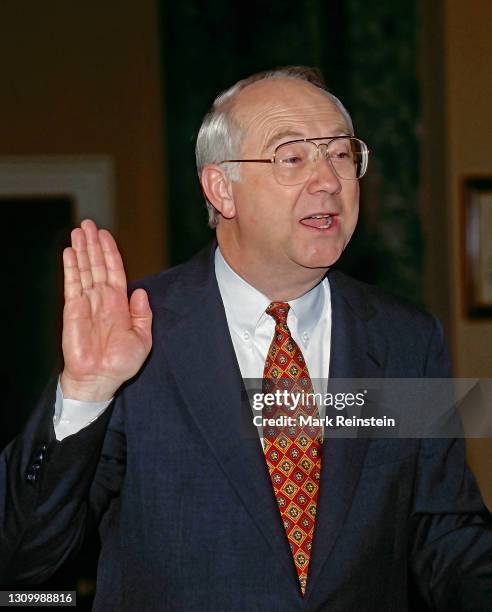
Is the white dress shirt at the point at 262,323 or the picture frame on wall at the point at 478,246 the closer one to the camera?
the white dress shirt at the point at 262,323

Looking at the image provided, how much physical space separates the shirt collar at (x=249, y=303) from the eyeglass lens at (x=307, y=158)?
201 mm

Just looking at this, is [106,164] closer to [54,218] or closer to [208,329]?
[54,218]

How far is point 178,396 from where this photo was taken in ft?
4.45

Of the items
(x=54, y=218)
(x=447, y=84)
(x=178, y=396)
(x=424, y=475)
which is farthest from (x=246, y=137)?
(x=54, y=218)

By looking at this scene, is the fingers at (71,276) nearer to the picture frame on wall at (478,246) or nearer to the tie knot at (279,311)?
the tie knot at (279,311)

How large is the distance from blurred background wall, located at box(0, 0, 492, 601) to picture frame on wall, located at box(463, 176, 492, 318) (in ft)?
0.53

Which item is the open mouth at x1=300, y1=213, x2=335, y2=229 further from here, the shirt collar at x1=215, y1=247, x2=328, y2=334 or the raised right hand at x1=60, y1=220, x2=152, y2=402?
the raised right hand at x1=60, y1=220, x2=152, y2=402

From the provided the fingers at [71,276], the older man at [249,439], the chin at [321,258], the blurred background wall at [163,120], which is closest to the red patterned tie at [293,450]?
the older man at [249,439]

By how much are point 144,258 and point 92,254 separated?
8.28ft

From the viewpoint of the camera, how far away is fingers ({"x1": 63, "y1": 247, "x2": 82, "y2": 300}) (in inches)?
50.8

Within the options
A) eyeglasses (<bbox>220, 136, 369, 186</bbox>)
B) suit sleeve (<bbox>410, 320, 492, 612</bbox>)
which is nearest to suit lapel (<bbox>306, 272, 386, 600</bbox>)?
suit sleeve (<bbox>410, 320, 492, 612</bbox>)

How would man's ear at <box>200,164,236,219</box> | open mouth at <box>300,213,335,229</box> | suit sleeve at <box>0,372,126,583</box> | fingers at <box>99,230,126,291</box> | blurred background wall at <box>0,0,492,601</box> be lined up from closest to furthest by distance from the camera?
1. suit sleeve at <box>0,372,126,583</box>
2. fingers at <box>99,230,126,291</box>
3. open mouth at <box>300,213,335,229</box>
4. man's ear at <box>200,164,236,219</box>
5. blurred background wall at <box>0,0,492,601</box>

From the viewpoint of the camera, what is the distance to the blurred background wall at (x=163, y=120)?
361 cm

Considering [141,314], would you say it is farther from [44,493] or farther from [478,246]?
[478,246]
